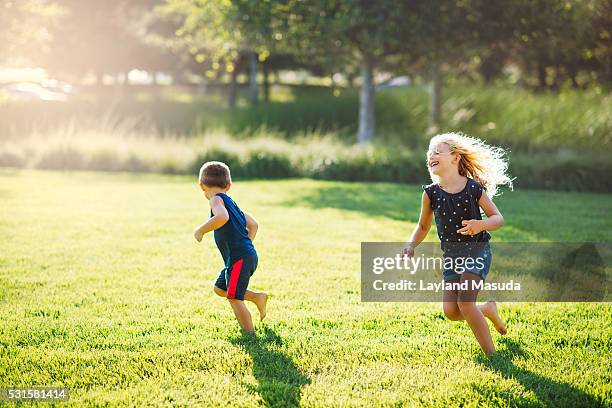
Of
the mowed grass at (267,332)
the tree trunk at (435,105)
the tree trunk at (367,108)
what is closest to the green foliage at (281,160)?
the tree trunk at (367,108)

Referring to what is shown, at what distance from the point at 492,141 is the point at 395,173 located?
163 inches

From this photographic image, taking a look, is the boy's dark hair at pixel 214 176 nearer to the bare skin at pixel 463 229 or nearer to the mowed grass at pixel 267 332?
the mowed grass at pixel 267 332

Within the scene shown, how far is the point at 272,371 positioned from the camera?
12.8ft

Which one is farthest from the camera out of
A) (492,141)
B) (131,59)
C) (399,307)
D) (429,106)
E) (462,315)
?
(131,59)

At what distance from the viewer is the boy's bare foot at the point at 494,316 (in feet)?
14.6

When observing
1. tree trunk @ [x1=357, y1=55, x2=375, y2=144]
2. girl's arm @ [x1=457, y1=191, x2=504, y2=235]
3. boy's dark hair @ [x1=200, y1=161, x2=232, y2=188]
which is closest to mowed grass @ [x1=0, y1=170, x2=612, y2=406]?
girl's arm @ [x1=457, y1=191, x2=504, y2=235]

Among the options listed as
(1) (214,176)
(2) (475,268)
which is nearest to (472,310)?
(2) (475,268)

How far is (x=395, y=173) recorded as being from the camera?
551 inches

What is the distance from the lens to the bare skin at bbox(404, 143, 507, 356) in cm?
404

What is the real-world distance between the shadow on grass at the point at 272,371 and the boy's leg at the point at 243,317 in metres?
0.07

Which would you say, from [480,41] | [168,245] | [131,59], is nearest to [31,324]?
[168,245]

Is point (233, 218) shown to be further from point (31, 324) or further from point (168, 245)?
point (168, 245)

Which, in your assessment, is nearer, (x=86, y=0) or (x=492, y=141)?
(x=492, y=141)

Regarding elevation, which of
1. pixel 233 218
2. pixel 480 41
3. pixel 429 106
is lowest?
pixel 233 218
